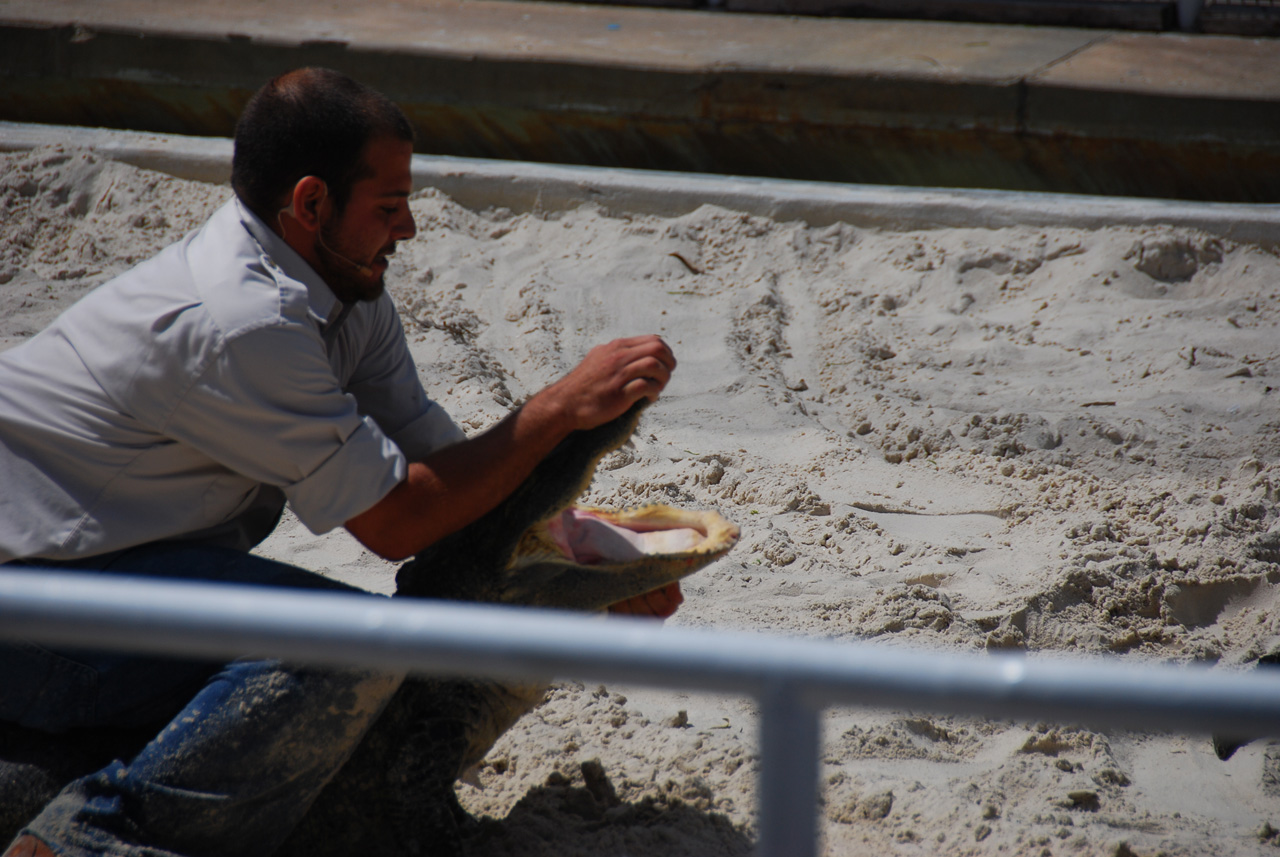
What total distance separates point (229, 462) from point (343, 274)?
0.44m

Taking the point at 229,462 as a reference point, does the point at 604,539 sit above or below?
below

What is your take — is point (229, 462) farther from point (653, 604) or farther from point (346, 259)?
point (653, 604)

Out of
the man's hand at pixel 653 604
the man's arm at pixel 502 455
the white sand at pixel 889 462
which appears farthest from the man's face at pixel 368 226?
the white sand at pixel 889 462

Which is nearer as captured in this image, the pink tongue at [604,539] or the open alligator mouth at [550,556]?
the open alligator mouth at [550,556]

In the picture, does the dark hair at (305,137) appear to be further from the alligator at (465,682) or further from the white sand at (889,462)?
the white sand at (889,462)

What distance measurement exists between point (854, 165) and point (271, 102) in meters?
3.56

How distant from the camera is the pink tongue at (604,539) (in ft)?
6.51

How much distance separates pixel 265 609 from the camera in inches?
33.9

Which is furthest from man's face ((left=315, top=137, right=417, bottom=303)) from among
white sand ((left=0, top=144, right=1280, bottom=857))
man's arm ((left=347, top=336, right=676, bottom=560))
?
white sand ((left=0, top=144, right=1280, bottom=857))

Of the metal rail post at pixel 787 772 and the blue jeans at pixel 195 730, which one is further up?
the metal rail post at pixel 787 772

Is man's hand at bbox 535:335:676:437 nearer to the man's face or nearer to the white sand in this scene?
the man's face

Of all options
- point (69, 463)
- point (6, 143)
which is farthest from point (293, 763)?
point (6, 143)

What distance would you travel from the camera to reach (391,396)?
229 centimetres

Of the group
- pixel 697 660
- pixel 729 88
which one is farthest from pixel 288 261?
pixel 729 88
